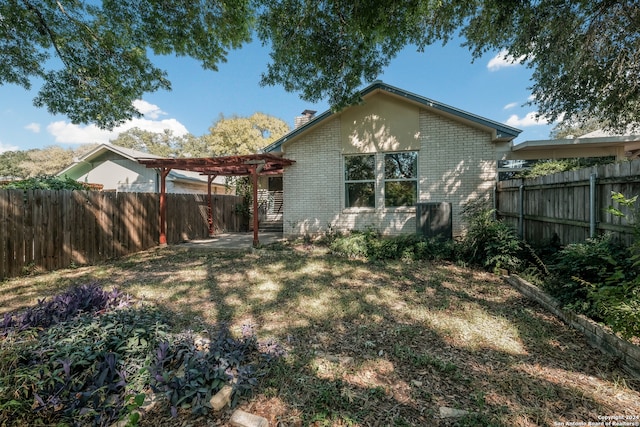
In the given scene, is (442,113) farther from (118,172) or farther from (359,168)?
(118,172)

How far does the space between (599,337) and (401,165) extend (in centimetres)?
670

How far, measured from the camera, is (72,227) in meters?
6.76

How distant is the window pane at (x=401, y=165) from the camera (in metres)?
8.76

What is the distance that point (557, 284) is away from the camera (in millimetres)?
3861

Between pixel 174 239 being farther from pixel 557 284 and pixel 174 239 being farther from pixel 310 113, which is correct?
pixel 557 284

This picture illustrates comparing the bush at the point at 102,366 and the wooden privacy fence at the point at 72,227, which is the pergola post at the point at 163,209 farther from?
the bush at the point at 102,366

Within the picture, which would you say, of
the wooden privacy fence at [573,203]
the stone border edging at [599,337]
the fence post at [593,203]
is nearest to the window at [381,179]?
the wooden privacy fence at [573,203]

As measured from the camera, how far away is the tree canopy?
247 inches

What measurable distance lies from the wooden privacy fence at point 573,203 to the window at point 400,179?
264 centimetres

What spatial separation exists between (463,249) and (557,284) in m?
2.73

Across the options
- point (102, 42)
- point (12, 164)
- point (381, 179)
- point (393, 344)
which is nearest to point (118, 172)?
point (102, 42)

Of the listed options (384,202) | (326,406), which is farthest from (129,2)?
(326,406)

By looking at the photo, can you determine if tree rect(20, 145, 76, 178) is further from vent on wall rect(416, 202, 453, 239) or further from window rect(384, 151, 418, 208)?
vent on wall rect(416, 202, 453, 239)

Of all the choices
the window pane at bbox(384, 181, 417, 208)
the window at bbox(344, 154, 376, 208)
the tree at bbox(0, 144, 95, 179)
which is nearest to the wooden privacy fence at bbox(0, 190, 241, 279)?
the window at bbox(344, 154, 376, 208)
